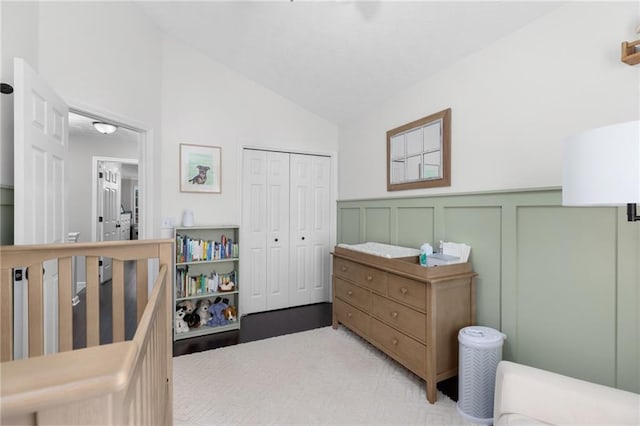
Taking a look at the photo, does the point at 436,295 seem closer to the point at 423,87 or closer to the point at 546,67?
the point at 546,67

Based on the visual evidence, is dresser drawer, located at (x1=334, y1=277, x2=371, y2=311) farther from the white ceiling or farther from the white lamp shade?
the white ceiling

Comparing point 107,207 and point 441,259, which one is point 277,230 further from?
point 107,207

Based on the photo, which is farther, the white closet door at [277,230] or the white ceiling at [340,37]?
the white closet door at [277,230]

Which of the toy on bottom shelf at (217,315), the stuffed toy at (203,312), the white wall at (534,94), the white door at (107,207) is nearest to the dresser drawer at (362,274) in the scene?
the white wall at (534,94)

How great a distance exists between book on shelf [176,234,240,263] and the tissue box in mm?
2030

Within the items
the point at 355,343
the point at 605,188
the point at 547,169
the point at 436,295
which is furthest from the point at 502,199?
the point at 355,343

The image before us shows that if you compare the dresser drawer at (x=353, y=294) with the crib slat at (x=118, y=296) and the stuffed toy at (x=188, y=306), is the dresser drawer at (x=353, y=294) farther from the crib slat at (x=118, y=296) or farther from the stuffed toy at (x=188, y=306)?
the crib slat at (x=118, y=296)

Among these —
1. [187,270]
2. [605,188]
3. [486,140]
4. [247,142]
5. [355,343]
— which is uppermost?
[247,142]

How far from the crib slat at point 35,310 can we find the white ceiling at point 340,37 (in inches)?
91.5

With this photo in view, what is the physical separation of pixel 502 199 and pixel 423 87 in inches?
48.9

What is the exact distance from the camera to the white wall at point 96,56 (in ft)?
5.69

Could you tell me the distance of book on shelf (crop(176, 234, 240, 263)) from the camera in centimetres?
307

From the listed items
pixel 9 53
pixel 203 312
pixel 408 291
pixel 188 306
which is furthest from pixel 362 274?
pixel 9 53

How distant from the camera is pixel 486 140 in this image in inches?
84.0
